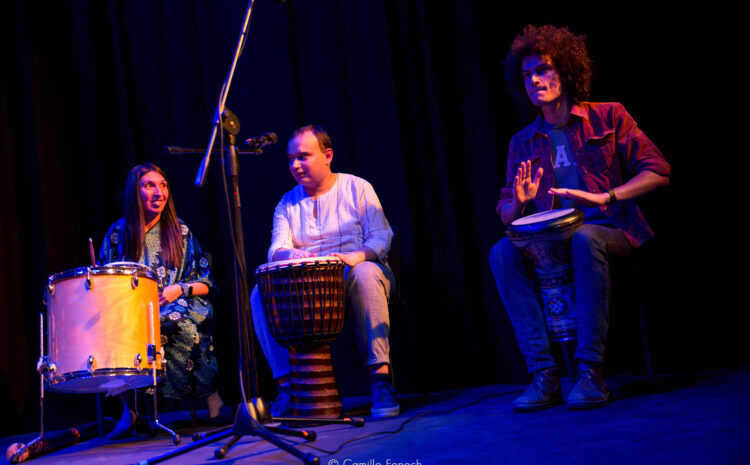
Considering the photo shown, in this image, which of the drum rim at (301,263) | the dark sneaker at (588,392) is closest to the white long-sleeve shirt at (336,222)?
the drum rim at (301,263)

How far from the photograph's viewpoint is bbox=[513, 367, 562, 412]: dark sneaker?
8.13ft

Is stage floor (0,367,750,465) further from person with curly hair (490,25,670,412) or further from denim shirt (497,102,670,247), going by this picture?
denim shirt (497,102,670,247)

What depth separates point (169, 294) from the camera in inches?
126

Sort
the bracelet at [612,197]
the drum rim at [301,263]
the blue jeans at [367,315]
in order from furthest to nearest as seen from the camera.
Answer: the blue jeans at [367,315]
the drum rim at [301,263]
the bracelet at [612,197]

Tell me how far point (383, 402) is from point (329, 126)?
1809mm

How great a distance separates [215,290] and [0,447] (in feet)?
4.27

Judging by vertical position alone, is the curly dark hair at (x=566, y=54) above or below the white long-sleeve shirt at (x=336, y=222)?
above

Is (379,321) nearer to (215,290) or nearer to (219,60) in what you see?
(215,290)

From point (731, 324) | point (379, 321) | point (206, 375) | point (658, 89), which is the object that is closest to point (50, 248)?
point (206, 375)

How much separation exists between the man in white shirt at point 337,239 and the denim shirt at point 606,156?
2.20 ft

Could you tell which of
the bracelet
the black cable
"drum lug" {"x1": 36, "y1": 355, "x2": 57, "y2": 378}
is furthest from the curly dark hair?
"drum lug" {"x1": 36, "y1": 355, "x2": 57, "y2": 378}

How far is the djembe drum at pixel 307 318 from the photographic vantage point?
2.85 metres

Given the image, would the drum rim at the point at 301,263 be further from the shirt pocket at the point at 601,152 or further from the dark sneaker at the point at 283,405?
the shirt pocket at the point at 601,152

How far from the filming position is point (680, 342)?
309 cm
